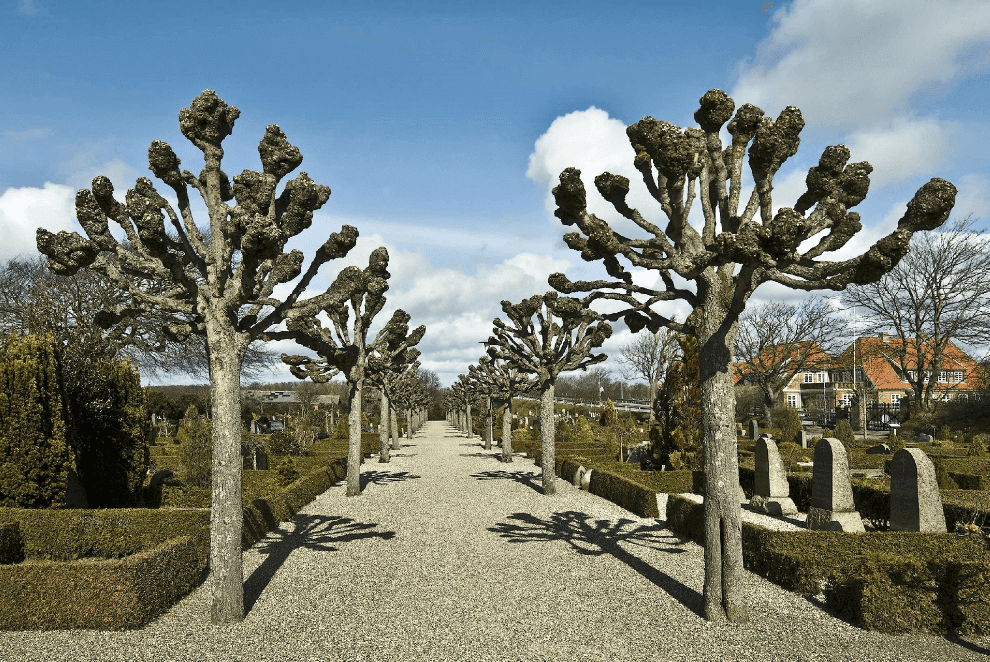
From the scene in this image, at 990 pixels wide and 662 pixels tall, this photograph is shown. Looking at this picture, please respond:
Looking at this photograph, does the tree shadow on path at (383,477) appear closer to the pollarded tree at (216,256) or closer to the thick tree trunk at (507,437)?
the thick tree trunk at (507,437)

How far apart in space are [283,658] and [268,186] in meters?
5.06

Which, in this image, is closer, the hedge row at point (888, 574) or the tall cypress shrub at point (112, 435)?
the hedge row at point (888, 574)

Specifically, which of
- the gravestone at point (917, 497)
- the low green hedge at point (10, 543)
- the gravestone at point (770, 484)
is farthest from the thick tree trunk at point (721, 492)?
the low green hedge at point (10, 543)

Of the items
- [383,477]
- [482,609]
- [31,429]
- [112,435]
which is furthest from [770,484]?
[31,429]

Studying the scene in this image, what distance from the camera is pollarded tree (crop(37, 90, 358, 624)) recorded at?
256 inches

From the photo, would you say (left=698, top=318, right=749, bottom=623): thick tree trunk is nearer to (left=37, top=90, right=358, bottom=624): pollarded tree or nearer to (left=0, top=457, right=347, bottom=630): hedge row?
(left=37, top=90, right=358, bottom=624): pollarded tree

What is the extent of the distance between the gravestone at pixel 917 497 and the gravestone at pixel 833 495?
0.87 metres

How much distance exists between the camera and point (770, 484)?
1341cm

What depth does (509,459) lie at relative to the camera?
81.0ft

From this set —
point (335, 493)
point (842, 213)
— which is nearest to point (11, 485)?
point (335, 493)

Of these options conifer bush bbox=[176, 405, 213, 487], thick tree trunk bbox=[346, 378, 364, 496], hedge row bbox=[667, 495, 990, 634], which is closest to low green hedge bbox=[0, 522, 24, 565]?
conifer bush bbox=[176, 405, 213, 487]

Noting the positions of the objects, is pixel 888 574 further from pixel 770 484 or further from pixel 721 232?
pixel 770 484

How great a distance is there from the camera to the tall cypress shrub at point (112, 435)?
449 inches

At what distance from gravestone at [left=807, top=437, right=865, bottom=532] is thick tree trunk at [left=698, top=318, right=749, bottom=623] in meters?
4.66
